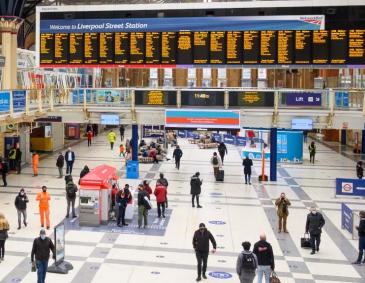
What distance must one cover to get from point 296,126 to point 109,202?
9966mm

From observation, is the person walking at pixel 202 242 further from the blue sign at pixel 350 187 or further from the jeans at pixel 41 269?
the blue sign at pixel 350 187

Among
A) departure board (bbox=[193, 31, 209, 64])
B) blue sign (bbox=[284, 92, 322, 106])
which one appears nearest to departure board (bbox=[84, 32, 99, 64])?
departure board (bbox=[193, 31, 209, 64])

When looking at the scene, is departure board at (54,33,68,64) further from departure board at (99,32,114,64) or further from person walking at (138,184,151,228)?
person walking at (138,184,151,228)

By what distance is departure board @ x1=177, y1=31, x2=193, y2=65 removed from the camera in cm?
2152

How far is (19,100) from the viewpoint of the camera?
2022cm

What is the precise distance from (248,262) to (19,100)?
552 inches

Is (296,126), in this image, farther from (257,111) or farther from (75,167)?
(75,167)

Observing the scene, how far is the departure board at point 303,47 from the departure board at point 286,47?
0.56ft

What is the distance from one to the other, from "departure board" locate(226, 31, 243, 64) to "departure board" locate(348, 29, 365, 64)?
456 centimetres

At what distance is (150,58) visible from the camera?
71.5 feet

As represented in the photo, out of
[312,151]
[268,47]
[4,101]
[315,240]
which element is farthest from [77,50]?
[312,151]

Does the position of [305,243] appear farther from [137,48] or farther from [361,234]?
[137,48]

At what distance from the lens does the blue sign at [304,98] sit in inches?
869

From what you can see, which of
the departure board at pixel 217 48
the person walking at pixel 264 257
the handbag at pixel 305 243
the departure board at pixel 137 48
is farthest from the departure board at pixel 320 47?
the person walking at pixel 264 257
